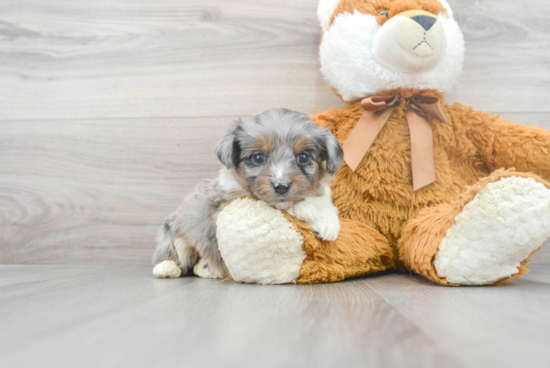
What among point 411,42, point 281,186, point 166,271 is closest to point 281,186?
point 281,186

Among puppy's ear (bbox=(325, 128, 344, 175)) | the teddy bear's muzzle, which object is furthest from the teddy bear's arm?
puppy's ear (bbox=(325, 128, 344, 175))

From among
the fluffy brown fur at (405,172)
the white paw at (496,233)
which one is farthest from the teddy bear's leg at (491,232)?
the fluffy brown fur at (405,172)

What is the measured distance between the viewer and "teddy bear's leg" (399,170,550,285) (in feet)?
3.54

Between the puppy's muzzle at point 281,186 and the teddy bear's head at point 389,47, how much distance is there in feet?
1.89

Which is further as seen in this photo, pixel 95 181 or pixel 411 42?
pixel 95 181

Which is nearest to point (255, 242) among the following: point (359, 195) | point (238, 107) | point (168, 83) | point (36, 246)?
point (359, 195)

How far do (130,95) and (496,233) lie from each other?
1.64 meters

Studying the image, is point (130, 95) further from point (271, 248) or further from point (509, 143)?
point (509, 143)

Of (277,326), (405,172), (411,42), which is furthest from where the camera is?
(405,172)

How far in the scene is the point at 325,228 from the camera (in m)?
1.22

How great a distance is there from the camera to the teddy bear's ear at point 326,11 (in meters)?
1.60

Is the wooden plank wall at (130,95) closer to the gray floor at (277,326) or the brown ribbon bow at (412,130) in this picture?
the brown ribbon bow at (412,130)

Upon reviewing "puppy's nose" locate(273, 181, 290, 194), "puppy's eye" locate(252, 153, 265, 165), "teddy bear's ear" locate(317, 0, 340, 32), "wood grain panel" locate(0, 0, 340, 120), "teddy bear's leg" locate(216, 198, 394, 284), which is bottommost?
"teddy bear's leg" locate(216, 198, 394, 284)

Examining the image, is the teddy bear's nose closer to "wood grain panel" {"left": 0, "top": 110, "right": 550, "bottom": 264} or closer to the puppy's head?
the puppy's head
